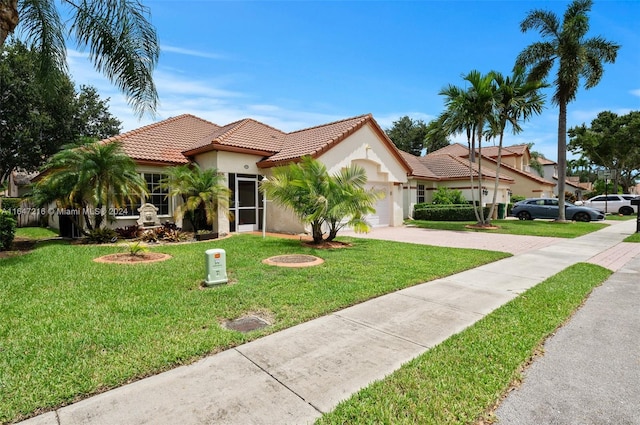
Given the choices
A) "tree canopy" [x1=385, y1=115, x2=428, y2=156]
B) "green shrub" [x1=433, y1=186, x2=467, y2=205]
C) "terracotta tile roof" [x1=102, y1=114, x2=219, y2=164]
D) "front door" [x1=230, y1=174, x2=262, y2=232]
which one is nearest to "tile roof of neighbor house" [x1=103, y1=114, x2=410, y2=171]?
"terracotta tile roof" [x1=102, y1=114, x2=219, y2=164]

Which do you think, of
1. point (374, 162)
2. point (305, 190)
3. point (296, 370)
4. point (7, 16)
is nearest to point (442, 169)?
point (374, 162)

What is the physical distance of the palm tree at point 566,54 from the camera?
20.8 metres

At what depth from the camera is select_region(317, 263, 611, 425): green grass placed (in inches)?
107

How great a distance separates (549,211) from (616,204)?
13375mm

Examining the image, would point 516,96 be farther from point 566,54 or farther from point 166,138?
point 166,138

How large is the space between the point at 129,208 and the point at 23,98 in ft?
50.8

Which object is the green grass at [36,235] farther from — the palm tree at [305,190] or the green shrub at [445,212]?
the green shrub at [445,212]

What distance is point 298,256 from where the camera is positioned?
30.2ft

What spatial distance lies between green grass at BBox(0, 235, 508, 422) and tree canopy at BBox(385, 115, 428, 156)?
43948mm

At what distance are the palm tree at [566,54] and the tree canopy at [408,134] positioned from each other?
28.2 metres

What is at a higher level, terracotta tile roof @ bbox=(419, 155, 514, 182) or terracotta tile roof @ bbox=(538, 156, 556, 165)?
terracotta tile roof @ bbox=(538, 156, 556, 165)

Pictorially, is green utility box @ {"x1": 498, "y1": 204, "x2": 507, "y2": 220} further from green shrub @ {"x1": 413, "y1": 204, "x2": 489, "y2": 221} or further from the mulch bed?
the mulch bed

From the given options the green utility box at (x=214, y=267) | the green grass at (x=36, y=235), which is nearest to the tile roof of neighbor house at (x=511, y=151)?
the green utility box at (x=214, y=267)

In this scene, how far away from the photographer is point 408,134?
51.3m
